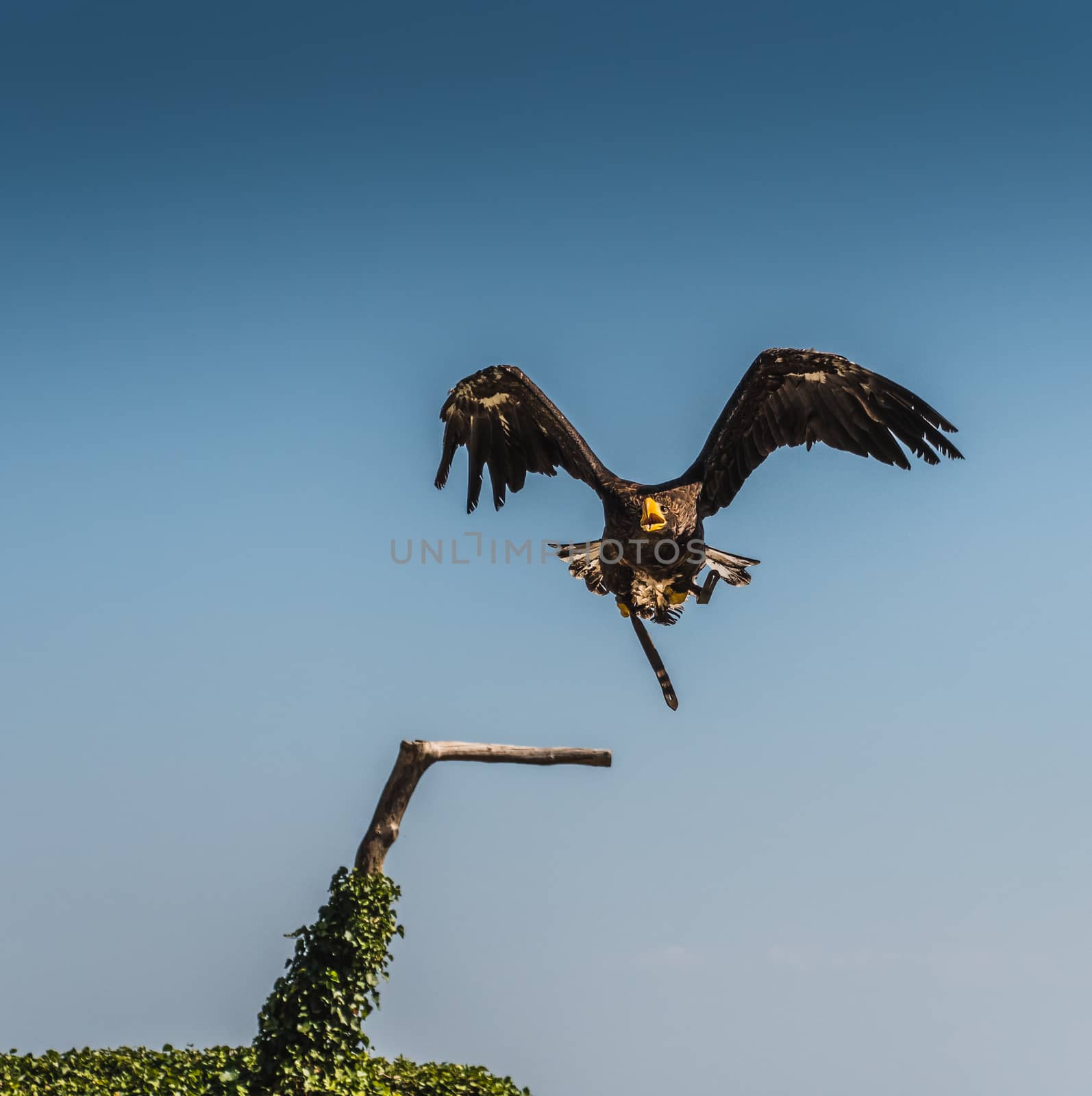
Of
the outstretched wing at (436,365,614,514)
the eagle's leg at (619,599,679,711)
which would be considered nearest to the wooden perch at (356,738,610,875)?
the eagle's leg at (619,599,679,711)

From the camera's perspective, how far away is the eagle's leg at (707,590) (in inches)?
347

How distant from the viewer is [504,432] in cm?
1018

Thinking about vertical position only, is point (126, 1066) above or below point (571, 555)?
below

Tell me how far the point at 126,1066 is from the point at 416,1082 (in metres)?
2.15

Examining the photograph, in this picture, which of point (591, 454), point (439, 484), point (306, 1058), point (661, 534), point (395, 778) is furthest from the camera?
point (439, 484)

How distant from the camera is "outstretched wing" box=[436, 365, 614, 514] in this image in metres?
9.79

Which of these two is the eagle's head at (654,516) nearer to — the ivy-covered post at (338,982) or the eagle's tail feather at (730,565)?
the eagle's tail feather at (730,565)

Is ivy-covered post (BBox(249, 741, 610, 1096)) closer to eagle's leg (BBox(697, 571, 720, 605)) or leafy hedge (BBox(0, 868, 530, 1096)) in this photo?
leafy hedge (BBox(0, 868, 530, 1096))

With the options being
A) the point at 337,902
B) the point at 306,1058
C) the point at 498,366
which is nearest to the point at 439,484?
the point at 498,366

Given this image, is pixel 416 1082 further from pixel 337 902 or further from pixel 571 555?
pixel 571 555

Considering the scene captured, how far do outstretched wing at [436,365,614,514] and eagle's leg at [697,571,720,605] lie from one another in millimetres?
1421

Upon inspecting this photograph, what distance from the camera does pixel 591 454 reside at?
9531 millimetres

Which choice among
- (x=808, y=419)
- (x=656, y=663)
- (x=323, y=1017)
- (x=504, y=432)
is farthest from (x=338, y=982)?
(x=808, y=419)

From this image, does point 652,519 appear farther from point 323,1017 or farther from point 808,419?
point 323,1017
